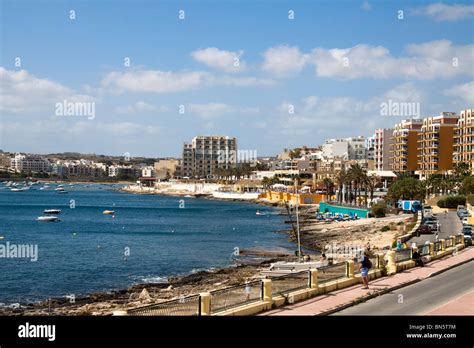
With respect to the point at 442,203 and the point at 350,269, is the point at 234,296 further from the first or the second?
the point at 442,203

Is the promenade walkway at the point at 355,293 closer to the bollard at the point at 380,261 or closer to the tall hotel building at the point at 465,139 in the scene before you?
the bollard at the point at 380,261

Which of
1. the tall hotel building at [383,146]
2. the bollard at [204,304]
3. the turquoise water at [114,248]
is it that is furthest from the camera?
the tall hotel building at [383,146]

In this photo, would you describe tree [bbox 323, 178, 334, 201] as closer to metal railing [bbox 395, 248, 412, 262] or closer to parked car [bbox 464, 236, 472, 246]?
parked car [bbox 464, 236, 472, 246]

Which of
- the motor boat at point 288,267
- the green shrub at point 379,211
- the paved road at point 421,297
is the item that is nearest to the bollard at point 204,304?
the paved road at point 421,297

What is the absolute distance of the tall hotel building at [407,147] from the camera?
12125 cm

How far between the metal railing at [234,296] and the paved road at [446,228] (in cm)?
2706

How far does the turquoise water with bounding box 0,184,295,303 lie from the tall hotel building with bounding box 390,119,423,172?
30024mm

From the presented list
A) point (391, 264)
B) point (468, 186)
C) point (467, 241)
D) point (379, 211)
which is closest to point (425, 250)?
point (391, 264)

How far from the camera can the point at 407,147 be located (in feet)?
401

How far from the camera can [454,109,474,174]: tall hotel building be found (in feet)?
320
